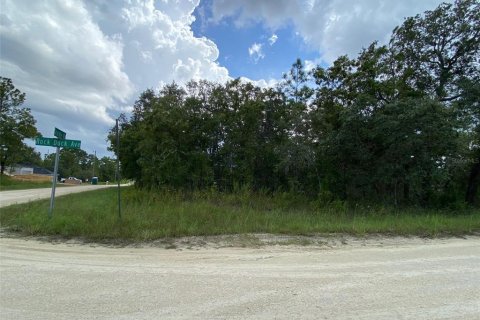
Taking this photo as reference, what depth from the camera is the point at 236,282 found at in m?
4.62

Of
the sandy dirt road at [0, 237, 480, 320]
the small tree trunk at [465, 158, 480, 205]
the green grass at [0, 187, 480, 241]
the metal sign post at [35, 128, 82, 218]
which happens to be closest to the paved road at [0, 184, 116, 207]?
the green grass at [0, 187, 480, 241]

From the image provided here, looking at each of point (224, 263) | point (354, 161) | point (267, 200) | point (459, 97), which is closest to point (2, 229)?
point (224, 263)

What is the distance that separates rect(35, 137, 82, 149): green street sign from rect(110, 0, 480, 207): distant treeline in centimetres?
723

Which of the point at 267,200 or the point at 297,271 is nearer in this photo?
the point at 297,271

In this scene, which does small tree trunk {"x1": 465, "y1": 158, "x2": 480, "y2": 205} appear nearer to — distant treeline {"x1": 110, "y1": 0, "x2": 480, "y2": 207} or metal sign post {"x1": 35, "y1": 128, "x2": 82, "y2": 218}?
distant treeline {"x1": 110, "y1": 0, "x2": 480, "y2": 207}

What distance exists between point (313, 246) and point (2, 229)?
7754 millimetres

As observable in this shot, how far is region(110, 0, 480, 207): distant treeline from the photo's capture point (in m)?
14.4

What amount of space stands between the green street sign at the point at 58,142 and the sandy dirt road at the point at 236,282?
3.07 metres

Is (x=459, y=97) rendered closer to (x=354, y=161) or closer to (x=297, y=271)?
(x=354, y=161)

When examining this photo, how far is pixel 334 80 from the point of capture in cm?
1722

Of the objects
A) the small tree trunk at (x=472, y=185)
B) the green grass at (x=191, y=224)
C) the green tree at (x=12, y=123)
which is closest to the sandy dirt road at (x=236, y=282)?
the green grass at (x=191, y=224)

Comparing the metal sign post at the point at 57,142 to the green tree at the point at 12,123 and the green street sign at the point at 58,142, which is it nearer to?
the green street sign at the point at 58,142

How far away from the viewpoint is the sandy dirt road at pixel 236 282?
370 cm

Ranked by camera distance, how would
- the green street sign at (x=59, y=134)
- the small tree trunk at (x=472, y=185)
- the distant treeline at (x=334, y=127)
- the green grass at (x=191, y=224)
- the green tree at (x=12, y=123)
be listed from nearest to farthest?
the green grass at (x=191, y=224), the green street sign at (x=59, y=134), the distant treeline at (x=334, y=127), the small tree trunk at (x=472, y=185), the green tree at (x=12, y=123)
